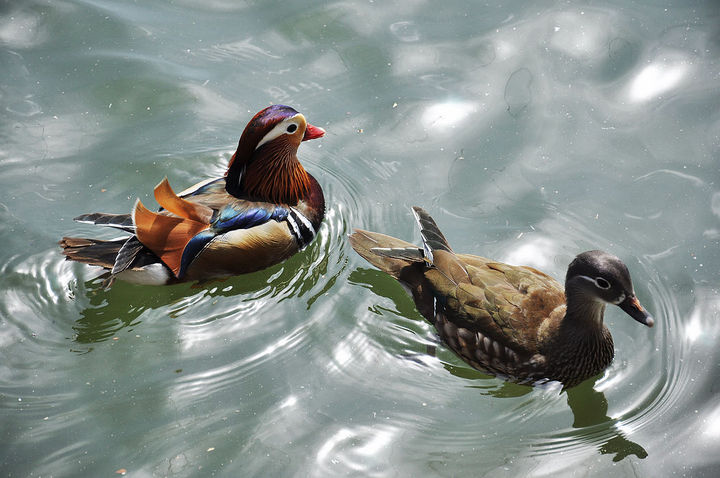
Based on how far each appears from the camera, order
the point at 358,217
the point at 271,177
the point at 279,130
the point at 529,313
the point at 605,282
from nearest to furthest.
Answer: the point at 605,282 < the point at 529,313 < the point at 279,130 < the point at 271,177 < the point at 358,217

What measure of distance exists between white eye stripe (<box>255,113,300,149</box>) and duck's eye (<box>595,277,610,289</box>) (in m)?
2.05

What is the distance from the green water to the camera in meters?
3.89

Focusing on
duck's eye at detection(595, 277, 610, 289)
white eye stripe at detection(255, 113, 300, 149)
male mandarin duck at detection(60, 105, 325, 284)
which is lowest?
male mandarin duck at detection(60, 105, 325, 284)

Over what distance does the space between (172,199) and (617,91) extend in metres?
3.36

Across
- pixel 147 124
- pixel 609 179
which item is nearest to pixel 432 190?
pixel 609 179

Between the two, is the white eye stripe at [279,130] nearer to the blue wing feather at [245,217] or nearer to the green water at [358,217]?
the blue wing feather at [245,217]

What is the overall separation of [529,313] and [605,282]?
44cm

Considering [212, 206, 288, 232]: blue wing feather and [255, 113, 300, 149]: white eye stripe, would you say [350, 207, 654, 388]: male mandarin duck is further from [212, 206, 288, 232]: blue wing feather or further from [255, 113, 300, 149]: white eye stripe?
[255, 113, 300, 149]: white eye stripe

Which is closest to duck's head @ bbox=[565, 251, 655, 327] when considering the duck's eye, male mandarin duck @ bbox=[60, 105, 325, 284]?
the duck's eye

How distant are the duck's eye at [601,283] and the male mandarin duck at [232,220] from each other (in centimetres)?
187

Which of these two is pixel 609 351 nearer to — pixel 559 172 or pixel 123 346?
pixel 559 172

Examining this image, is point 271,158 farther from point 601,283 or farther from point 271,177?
point 601,283

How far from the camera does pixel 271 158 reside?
480cm

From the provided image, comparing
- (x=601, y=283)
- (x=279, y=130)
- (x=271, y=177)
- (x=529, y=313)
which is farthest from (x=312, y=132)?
(x=601, y=283)
